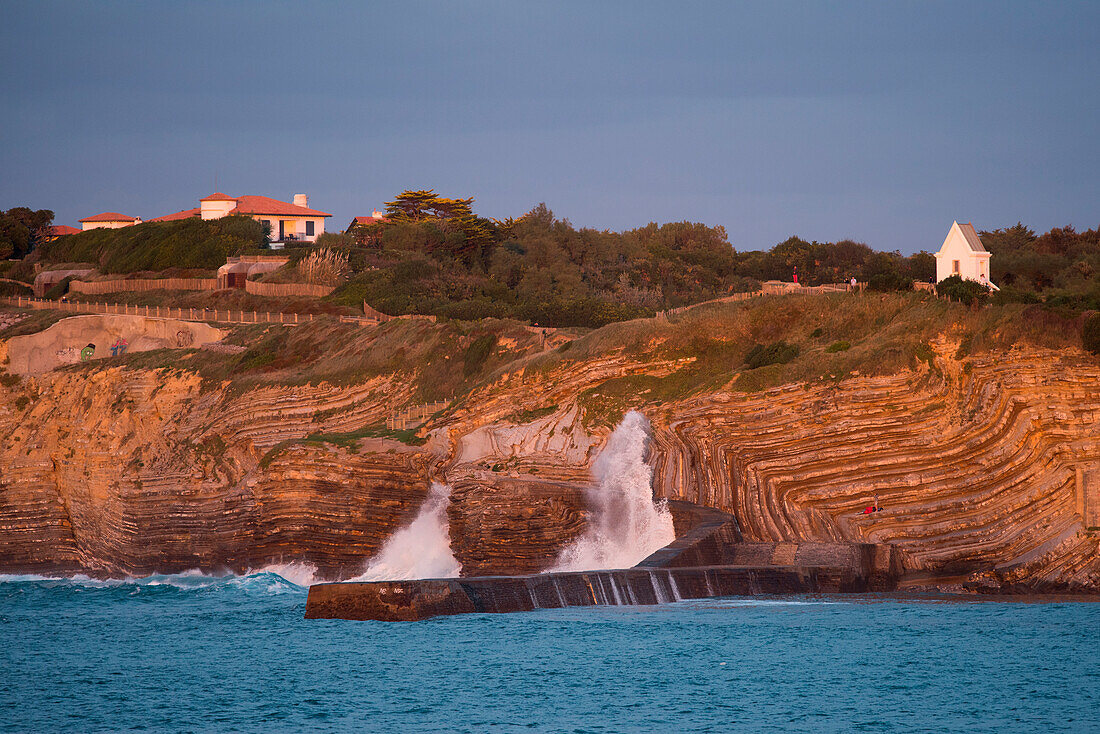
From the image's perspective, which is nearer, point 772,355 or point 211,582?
point 772,355

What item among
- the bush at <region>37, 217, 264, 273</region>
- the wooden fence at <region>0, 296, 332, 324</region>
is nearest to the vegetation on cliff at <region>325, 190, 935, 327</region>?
the wooden fence at <region>0, 296, 332, 324</region>

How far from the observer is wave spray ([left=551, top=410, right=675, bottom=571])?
4238cm

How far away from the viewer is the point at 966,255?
51031mm

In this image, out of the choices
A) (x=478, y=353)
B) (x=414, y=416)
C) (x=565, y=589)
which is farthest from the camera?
(x=478, y=353)

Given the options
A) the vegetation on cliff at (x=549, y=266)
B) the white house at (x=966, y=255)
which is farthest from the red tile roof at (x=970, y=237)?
the vegetation on cliff at (x=549, y=266)

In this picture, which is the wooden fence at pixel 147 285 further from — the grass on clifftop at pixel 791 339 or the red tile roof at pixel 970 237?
the red tile roof at pixel 970 237

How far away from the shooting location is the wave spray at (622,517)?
42.4 m

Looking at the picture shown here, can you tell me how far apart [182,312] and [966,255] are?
167 feet

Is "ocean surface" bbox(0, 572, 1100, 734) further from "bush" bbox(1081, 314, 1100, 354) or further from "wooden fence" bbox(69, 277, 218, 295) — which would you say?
"wooden fence" bbox(69, 277, 218, 295)

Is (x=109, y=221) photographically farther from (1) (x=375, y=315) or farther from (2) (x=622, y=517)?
(2) (x=622, y=517)

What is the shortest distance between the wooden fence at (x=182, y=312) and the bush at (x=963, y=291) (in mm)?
40958

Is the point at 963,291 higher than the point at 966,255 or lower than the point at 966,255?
lower

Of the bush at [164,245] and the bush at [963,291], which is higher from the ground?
the bush at [164,245]

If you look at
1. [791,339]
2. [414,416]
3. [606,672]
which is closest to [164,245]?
[414,416]
